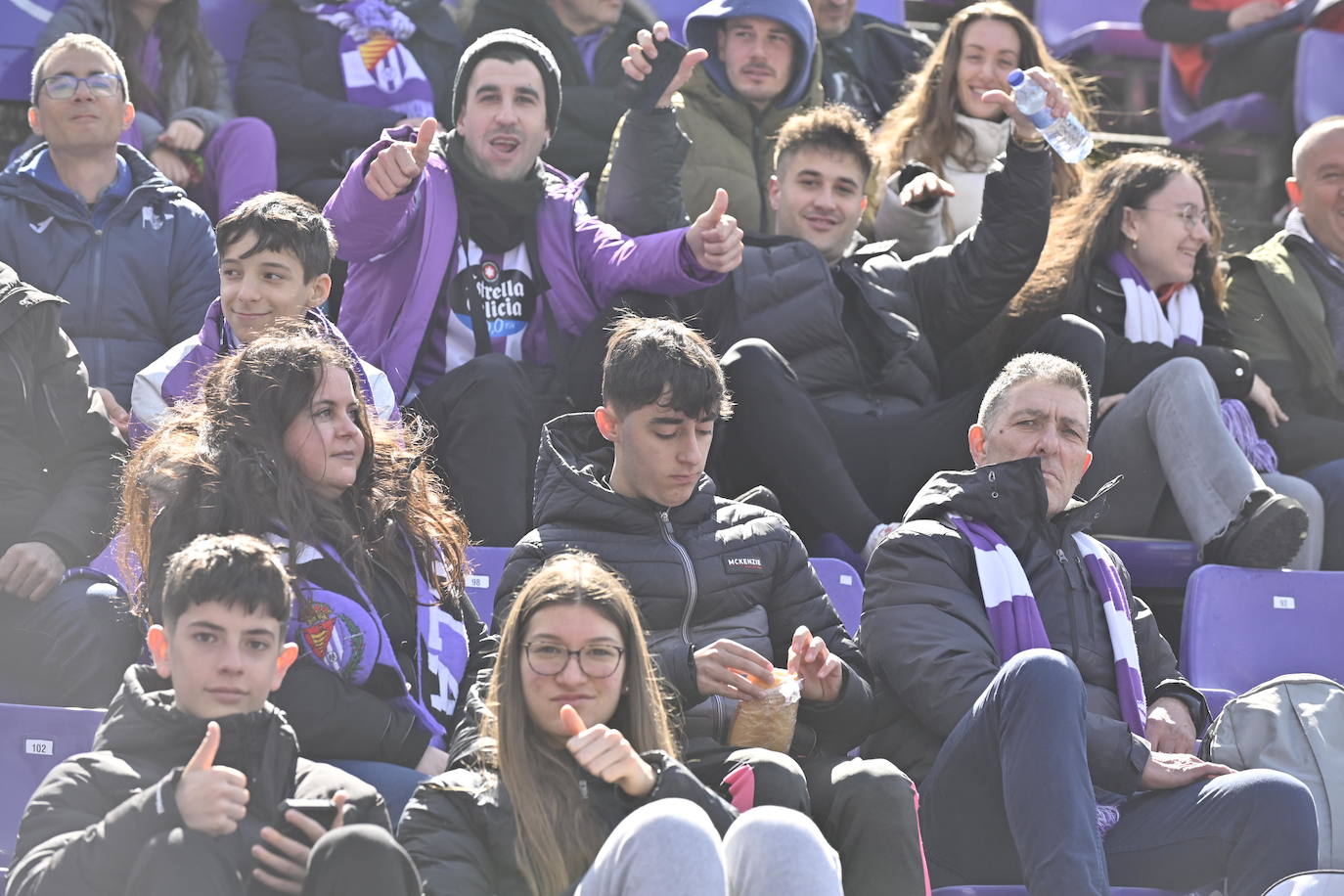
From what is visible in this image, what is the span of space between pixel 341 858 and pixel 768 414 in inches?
79.4

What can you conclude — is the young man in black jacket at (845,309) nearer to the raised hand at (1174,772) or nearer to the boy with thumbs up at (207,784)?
the raised hand at (1174,772)

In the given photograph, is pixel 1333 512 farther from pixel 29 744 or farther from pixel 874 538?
pixel 29 744

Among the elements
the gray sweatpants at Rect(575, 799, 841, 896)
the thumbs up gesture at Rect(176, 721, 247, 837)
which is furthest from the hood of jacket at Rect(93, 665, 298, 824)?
the gray sweatpants at Rect(575, 799, 841, 896)

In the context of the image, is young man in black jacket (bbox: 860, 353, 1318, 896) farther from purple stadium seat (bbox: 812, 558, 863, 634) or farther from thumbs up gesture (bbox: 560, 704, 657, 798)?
thumbs up gesture (bbox: 560, 704, 657, 798)

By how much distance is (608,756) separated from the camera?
8.50 feet

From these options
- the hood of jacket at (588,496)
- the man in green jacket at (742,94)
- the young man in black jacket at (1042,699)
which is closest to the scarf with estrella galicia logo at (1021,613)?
the young man in black jacket at (1042,699)

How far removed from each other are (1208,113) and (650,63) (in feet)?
10.3

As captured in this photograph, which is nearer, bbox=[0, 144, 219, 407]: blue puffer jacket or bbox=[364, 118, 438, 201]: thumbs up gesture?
bbox=[364, 118, 438, 201]: thumbs up gesture

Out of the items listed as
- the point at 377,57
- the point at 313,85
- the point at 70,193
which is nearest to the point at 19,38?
the point at 313,85

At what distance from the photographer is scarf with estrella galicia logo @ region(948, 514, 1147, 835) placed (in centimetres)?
331

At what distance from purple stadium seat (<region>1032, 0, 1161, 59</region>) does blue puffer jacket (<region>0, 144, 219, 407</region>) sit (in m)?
3.86

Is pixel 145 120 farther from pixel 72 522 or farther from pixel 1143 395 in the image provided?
pixel 1143 395

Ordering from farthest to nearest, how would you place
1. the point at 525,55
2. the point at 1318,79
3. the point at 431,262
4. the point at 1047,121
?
the point at 1318,79
the point at 525,55
the point at 1047,121
the point at 431,262

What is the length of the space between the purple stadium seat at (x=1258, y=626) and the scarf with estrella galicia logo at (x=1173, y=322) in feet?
1.67
